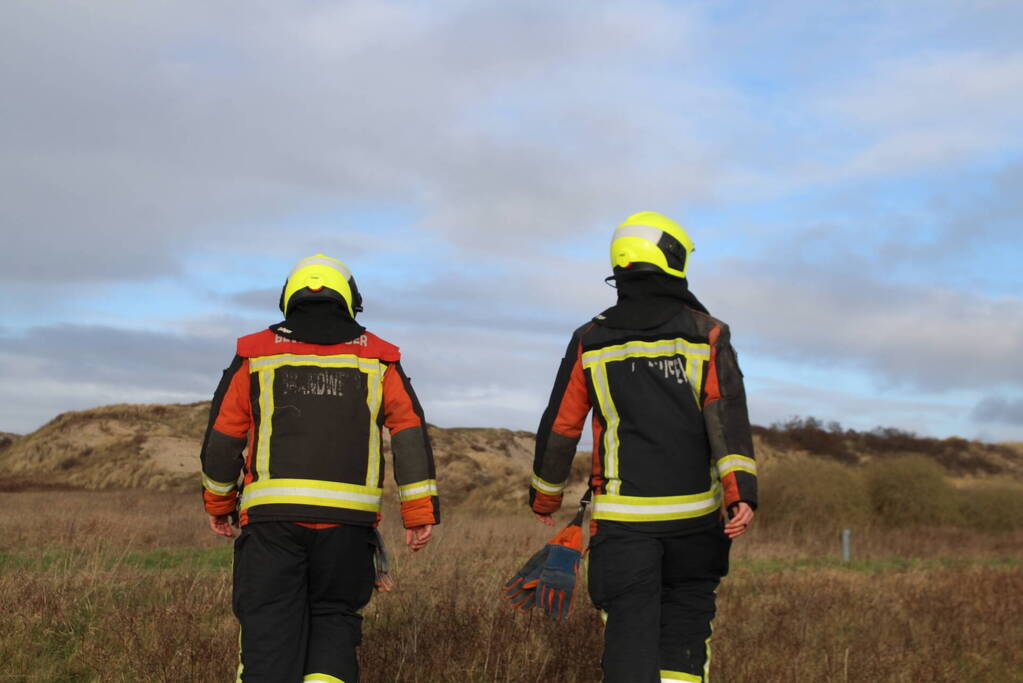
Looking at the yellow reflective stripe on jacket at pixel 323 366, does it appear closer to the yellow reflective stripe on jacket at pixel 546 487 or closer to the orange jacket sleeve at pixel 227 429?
the orange jacket sleeve at pixel 227 429

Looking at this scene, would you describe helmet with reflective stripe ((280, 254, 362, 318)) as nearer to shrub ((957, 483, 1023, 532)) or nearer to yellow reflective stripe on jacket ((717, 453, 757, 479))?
yellow reflective stripe on jacket ((717, 453, 757, 479))

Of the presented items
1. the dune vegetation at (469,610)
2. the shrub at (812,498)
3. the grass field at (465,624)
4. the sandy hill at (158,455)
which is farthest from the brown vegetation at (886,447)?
the grass field at (465,624)

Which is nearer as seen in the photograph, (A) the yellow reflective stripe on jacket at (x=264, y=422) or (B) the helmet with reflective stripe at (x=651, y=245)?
(A) the yellow reflective stripe on jacket at (x=264, y=422)

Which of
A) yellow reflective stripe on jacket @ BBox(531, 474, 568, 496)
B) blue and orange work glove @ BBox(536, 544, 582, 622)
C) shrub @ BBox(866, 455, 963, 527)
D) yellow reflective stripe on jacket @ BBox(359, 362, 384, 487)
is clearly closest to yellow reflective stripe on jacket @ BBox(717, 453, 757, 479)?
yellow reflective stripe on jacket @ BBox(531, 474, 568, 496)

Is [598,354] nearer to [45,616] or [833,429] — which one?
[45,616]

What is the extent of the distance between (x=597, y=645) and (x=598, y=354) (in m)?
2.74

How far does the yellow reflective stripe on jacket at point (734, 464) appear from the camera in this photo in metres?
4.20

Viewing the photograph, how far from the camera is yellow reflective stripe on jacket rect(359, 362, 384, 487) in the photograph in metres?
4.42

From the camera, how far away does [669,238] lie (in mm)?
4566

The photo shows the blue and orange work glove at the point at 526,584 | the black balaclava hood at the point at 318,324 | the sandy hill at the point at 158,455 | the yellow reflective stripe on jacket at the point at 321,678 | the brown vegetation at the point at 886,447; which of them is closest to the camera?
the yellow reflective stripe on jacket at the point at 321,678

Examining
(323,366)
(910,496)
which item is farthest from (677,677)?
(910,496)

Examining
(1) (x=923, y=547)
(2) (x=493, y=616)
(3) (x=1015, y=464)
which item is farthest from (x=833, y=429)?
(2) (x=493, y=616)

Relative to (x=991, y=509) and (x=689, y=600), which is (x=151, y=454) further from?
(x=689, y=600)

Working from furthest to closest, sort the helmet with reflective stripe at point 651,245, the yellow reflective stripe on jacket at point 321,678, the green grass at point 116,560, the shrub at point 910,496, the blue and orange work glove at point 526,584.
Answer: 1. the shrub at point 910,496
2. the green grass at point 116,560
3. the blue and orange work glove at point 526,584
4. the helmet with reflective stripe at point 651,245
5. the yellow reflective stripe on jacket at point 321,678
